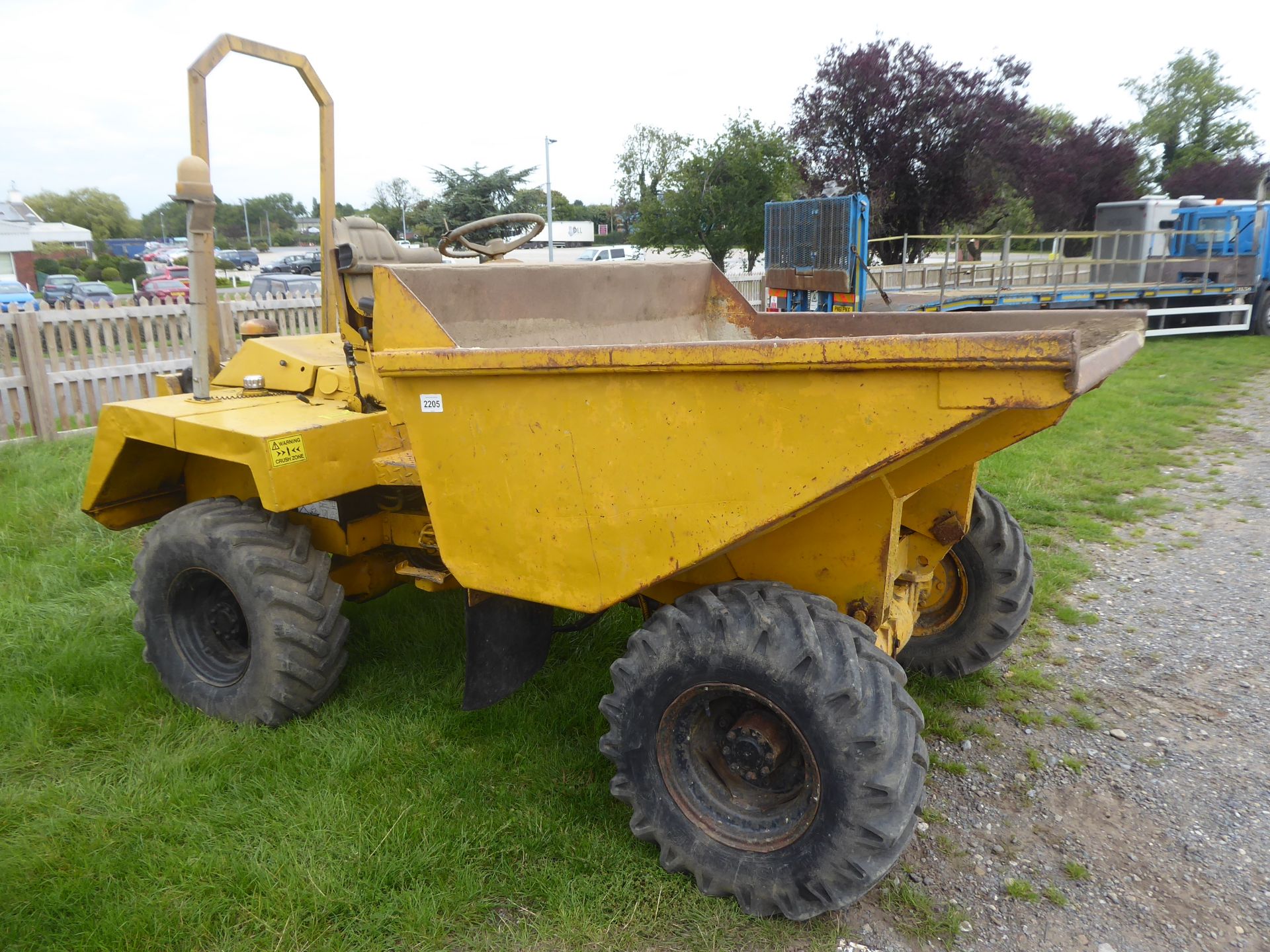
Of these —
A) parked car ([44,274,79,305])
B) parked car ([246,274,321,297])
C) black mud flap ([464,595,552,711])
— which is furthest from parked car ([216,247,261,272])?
black mud flap ([464,595,552,711])

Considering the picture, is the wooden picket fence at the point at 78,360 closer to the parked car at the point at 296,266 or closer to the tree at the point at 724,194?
the tree at the point at 724,194

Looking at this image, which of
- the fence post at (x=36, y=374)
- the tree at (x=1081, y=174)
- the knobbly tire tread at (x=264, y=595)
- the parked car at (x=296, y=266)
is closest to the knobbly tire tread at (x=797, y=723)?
the knobbly tire tread at (x=264, y=595)

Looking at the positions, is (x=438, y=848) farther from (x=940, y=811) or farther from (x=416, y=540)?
(x=940, y=811)

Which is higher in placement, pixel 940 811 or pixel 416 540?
pixel 416 540

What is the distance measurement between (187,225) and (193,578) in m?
1.41

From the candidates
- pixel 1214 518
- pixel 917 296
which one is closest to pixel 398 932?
pixel 1214 518

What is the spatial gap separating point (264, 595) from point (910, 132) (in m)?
19.6

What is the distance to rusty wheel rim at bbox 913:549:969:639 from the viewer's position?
3.70 meters

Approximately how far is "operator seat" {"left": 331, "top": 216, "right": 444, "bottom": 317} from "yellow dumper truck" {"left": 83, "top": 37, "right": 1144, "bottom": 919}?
0.02 m

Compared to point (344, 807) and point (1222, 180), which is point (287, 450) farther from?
point (1222, 180)

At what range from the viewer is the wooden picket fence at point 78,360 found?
836cm

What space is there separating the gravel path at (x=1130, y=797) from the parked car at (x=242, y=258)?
46.6 m

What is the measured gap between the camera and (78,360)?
9102 mm

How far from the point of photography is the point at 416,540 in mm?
A: 3613
